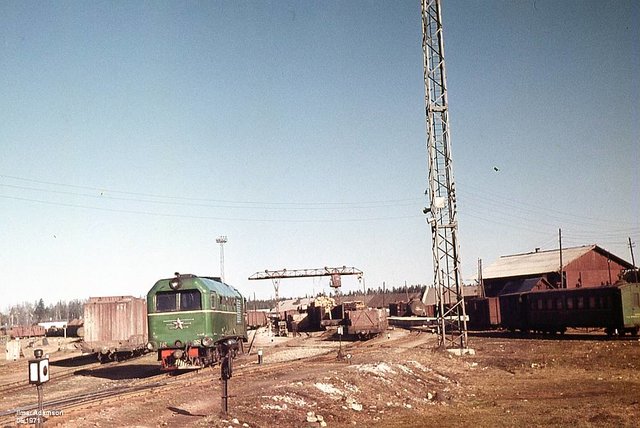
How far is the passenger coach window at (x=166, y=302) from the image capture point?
817 inches

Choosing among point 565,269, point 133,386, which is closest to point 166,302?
point 133,386

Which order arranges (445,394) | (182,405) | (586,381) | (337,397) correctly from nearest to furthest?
(182,405), (337,397), (445,394), (586,381)

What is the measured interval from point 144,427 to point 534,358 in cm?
1944

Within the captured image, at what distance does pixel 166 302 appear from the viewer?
20859mm

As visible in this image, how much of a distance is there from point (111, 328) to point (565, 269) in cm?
4140

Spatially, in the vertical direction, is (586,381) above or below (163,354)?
below

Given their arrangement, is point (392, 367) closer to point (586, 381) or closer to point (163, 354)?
point (586, 381)

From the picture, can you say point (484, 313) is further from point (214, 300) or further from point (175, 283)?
point (175, 283)

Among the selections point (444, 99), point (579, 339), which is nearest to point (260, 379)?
point (444, 99)

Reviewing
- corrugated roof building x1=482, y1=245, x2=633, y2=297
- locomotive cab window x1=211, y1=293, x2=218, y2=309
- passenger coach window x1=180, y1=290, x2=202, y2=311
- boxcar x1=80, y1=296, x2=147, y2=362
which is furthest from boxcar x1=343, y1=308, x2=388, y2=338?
passenger coach window x1=180, y1=290, x2=202, y2=311

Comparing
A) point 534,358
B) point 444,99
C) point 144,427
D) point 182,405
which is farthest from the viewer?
point 444,99

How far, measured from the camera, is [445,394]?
18.4m

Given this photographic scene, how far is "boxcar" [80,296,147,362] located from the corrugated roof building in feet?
110

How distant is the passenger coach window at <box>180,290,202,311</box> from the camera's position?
20547 millimetres
